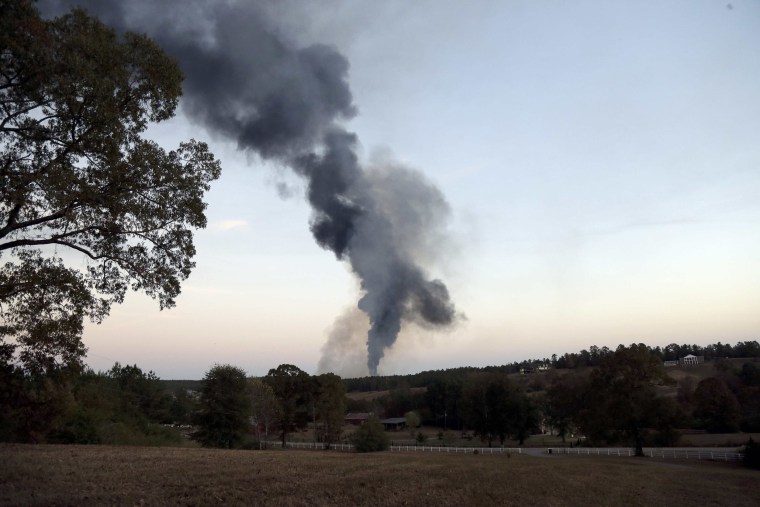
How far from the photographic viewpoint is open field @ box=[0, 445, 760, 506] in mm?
13758

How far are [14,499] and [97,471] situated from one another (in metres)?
5.54

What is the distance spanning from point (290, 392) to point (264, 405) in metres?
7.00

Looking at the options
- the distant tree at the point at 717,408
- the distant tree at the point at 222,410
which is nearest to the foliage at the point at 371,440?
the distant tree at the point at 222,410

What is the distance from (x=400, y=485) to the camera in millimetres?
17859

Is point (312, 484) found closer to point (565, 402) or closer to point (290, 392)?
point (290, 392)

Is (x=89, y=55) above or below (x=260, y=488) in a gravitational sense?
above

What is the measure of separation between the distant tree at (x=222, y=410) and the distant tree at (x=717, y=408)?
64710 mm

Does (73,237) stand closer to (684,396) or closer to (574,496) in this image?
(574,496)

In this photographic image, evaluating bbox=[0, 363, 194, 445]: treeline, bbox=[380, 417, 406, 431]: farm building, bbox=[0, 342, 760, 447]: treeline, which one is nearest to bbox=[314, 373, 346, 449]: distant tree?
bbox=[0, 342, 760, 447]: treeline

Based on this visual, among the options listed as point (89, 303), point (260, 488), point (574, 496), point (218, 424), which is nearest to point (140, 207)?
point (89, 303)

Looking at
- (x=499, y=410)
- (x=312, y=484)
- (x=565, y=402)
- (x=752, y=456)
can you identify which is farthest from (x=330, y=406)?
(x=312, y=484)

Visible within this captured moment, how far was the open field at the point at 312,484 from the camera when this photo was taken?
1376 centimetres

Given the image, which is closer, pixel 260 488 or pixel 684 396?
pixel 260 488

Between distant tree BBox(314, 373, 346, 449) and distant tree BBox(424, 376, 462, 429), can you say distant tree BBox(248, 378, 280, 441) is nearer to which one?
distant tree BBox(314, 373, 346, 449)
